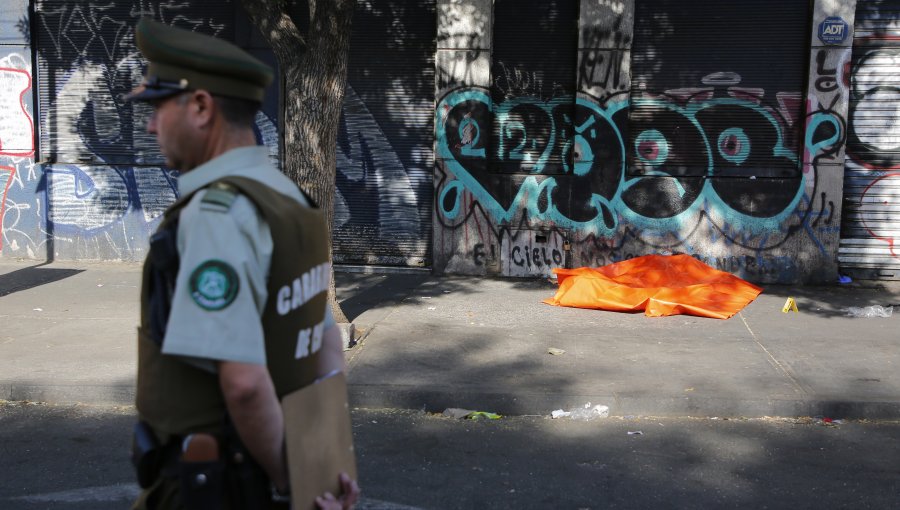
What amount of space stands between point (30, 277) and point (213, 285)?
9.79 meters

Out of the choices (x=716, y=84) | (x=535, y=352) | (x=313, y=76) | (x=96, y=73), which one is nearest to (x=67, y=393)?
(x=313, y=76)

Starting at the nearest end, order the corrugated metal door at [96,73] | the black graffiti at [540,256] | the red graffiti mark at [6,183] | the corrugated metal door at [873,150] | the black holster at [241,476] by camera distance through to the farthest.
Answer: the black holster at [241,476] < the corrugated metal door at [873,150] < the black graffiti at [540,256] < the corrugated metal door at [96,73] < the red graffiti mark at [6,183]

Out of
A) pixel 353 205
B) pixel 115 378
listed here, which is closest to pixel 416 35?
pixel 353 205

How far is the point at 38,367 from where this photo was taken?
673cm

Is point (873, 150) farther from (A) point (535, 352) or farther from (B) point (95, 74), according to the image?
(B) point (95, 74)

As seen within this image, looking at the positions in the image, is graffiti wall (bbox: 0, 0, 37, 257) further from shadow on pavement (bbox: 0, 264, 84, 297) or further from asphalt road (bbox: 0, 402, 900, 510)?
asphalt road (bbox: 0, 402, 900, 510)

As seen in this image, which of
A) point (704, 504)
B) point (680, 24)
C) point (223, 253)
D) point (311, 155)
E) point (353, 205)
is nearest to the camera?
point (223, 253)

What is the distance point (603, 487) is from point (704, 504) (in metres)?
0.53

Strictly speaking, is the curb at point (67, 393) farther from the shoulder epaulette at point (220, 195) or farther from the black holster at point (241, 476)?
the shoulder epaulette at point (220, 195)

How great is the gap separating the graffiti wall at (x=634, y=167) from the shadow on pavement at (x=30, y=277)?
15.2ft

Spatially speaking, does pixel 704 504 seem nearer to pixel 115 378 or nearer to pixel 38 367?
pixel 115 378

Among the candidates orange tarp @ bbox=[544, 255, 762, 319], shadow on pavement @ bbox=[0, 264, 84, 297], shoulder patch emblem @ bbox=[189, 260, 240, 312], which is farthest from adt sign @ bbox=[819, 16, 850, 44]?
shoulder patch emblem @ bbox=[189, 260, 240, 312]

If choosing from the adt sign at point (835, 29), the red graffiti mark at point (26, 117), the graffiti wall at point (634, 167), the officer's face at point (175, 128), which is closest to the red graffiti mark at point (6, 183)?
the red graffiti mark at point (26, 117)

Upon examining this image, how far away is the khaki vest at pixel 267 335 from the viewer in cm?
188
